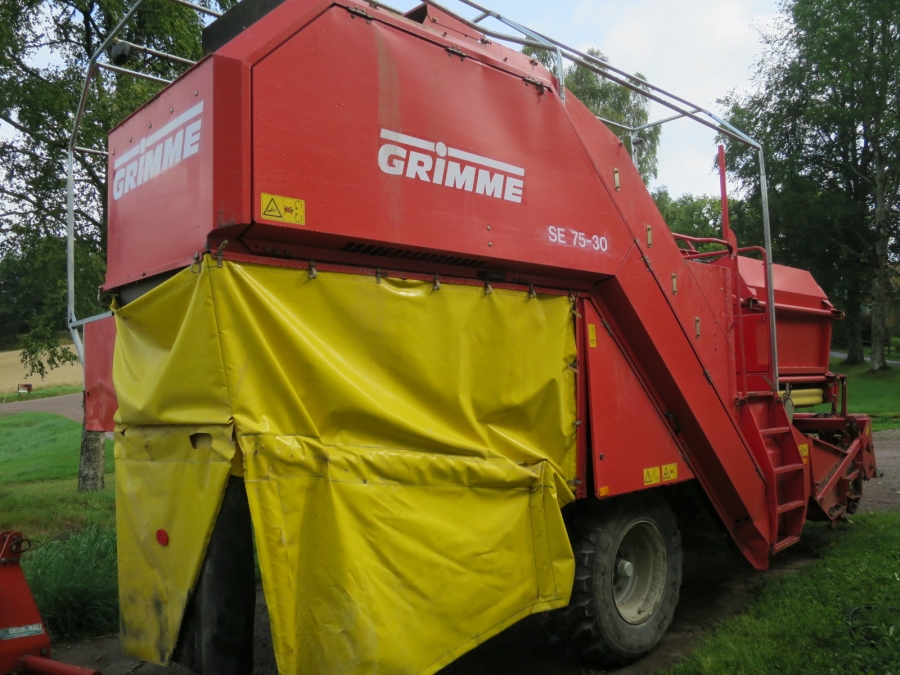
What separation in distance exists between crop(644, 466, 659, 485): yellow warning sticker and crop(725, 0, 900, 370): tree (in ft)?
84.7

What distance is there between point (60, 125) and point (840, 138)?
1111 inches

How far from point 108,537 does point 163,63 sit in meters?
5.89

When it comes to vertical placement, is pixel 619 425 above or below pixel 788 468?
above

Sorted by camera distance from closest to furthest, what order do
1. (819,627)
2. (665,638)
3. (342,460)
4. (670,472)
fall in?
(342,460)
(819,627)
(670,472)
(665,638)

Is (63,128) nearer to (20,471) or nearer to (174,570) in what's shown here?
(174,570)

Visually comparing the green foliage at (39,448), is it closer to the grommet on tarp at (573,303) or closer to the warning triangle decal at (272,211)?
the grommet on tarp at (573,303)

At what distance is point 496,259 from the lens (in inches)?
133

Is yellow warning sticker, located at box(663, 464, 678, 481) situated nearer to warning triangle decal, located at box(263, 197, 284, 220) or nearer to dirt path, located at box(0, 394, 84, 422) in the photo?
warning triangle decal, located at box(263, 197, 284, 220)

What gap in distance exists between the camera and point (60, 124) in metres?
8.78

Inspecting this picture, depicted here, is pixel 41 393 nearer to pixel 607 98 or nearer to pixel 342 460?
pixel 607 98

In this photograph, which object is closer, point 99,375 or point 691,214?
point 99,375

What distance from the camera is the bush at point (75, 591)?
186 inches

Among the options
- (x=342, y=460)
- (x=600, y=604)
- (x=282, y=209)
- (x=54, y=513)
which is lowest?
(x=54, y=513)

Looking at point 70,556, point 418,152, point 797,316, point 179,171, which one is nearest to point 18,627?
point 70,556
